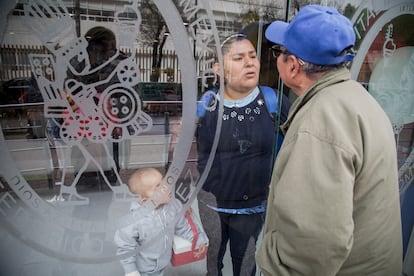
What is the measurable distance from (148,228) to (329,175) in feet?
3.58

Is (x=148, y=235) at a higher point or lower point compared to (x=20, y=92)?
lower

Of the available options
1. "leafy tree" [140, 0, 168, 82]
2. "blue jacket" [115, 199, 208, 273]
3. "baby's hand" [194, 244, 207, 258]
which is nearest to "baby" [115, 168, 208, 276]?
"blue jacket" [115, 199, 208, 273]

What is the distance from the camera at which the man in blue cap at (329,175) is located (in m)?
1.04

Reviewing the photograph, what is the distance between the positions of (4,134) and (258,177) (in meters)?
1.33

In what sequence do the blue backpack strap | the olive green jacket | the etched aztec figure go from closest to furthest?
the olive green jacket → the etched aztec figure → the blue backpack strap

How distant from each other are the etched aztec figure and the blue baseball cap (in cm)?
73

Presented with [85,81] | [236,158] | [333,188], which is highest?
[85,81]

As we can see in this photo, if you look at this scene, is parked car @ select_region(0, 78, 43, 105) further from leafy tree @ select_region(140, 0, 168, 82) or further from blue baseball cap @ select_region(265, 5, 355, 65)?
blue baseball cap @ select_region(265, 5, 355, 65)

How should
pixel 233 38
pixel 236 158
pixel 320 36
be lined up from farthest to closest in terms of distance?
pixel 236 158 < pixel 233 38 < pixel 320 36

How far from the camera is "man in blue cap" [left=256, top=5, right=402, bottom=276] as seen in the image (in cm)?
104

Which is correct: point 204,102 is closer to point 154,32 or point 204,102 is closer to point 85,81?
point 154,32

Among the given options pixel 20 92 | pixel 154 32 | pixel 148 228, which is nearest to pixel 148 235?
Answer: pixel 148 228

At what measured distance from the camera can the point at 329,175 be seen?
3.39ft

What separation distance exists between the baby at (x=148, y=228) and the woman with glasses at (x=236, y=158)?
0.60ft
